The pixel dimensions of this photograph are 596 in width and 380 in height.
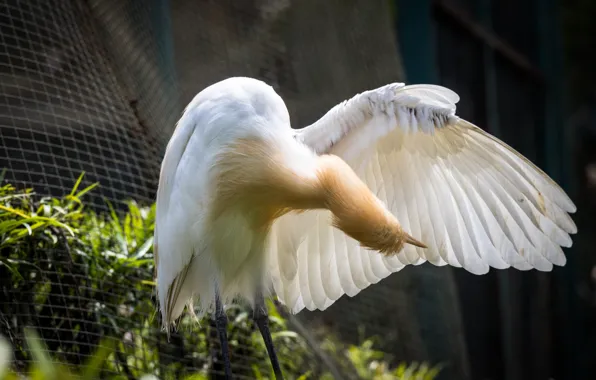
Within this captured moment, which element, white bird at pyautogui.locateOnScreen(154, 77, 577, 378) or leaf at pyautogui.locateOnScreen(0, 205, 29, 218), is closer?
white bird at pyautogui.locateOnScreen(154, 77, 577, 378)

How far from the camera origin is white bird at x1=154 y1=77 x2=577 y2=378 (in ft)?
7.77

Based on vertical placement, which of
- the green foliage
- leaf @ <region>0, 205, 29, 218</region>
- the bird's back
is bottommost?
the green foliage

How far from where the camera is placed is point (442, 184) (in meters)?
2.58

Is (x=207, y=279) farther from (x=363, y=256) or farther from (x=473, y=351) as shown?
(x=473, y=351)

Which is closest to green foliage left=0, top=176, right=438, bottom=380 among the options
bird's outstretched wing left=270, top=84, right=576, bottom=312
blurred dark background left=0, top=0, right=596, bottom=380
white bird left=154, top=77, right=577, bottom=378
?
blurred dark background left=0, top=0, right=596, bottom=380

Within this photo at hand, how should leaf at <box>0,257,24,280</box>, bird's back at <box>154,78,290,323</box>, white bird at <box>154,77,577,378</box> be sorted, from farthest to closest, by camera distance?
leaf at <box>0,257,24,280</box> → bird's back at <box>154,78,290,323</box> → white bird at <box>154,77,577,378</box>

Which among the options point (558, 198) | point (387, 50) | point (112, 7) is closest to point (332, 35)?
point (387, 50)

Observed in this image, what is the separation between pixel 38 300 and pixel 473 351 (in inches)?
117

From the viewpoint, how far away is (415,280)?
4207 millimetres

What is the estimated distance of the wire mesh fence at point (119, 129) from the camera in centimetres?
280

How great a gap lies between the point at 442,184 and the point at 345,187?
A: 0.42 metres

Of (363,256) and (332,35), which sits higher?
(332,35)

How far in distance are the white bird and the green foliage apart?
0.28 m

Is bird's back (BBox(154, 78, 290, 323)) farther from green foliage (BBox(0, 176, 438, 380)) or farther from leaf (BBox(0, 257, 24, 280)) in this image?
leaf (BBox(0, 257, 24, 280))
